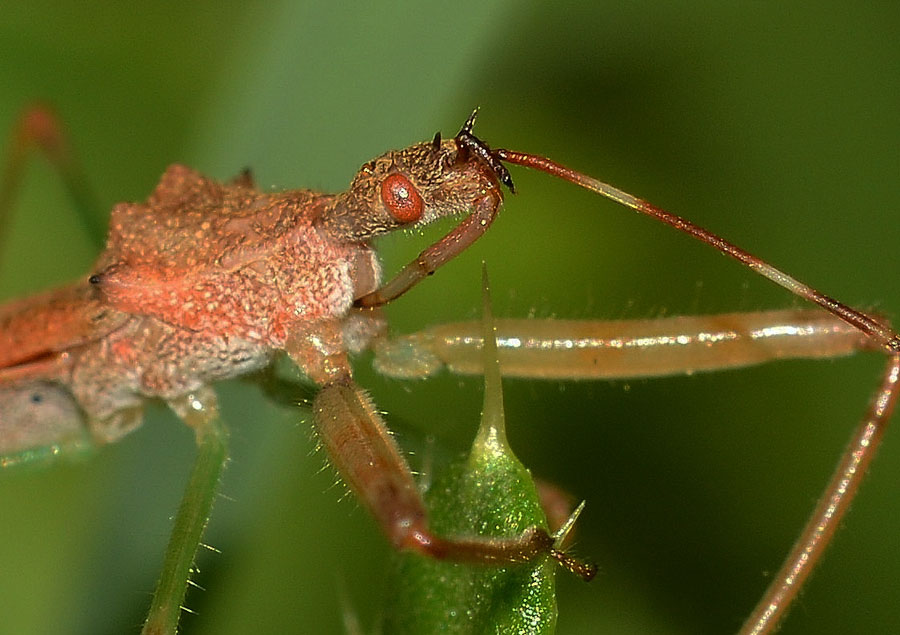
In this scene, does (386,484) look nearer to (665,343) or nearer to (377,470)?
(377,470)

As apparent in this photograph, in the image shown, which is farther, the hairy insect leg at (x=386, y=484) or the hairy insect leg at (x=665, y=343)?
the hairy insect leg at (x=665, y=343)

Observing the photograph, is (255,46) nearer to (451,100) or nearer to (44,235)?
(451,100)

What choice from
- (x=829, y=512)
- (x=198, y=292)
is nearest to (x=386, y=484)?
(x=198, y=292)

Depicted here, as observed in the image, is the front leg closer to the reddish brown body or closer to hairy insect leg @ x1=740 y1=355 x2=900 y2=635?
the reddish brown body

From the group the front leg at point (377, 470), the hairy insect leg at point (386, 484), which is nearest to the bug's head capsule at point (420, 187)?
the front leg at point (377, 470)

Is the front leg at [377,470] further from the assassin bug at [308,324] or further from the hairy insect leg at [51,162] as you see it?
the hairy insect leg at [51,162]

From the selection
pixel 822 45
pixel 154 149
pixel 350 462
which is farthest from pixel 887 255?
pixel 154 149
